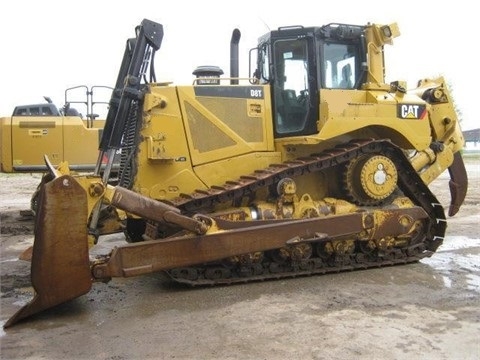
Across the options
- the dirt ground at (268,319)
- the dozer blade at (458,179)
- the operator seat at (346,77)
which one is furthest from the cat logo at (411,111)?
the dirt ground at (268,319)

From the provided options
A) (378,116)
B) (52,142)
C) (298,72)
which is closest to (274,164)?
(298,72)

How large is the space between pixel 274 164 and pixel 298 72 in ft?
4.28

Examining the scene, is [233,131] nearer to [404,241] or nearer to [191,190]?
[191,190]

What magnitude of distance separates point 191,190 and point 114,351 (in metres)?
2.67

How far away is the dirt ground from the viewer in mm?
4273

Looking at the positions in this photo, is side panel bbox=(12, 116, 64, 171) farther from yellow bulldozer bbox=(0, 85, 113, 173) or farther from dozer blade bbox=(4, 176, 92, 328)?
dozer blade bbox=(4, 176, 92, 328)

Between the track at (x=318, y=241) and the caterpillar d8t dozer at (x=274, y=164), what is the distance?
2 cm

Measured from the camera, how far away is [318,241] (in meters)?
6.48

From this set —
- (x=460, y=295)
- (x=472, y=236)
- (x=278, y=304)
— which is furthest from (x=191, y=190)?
(x=472, y=236)

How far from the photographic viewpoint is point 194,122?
6664mm

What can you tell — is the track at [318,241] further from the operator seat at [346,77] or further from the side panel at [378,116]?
the operator seat at [346,77]

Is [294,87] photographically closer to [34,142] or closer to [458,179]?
[458,179]

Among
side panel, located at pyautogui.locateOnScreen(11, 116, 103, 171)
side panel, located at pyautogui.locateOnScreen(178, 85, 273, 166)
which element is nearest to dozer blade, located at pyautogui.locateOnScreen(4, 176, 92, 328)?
side panel, located at pyautogui.locateOnScreen(178, 85, 273, 166)

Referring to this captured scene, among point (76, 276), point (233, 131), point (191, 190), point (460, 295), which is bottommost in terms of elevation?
point (460, 295)
